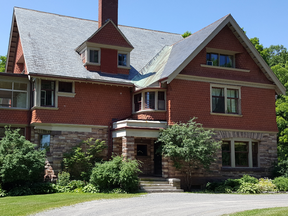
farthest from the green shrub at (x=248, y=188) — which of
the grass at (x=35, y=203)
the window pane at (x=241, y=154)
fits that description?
the grass at (x=35, y=203)

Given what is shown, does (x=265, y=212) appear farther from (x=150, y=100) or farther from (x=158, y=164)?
(x=158, y=164)

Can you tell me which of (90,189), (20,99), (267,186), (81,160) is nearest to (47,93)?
(20,99)

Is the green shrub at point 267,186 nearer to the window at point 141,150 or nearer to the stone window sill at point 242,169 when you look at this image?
the stone window sill at point 242,169

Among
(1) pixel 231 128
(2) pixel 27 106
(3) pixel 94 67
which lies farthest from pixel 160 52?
(2) pixel 27 106

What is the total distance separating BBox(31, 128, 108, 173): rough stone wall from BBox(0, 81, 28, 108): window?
6.42 feet

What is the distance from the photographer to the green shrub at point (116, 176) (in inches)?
736

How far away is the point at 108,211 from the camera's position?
13008 millimetres

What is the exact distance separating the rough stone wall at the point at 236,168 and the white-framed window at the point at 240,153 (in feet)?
1.02

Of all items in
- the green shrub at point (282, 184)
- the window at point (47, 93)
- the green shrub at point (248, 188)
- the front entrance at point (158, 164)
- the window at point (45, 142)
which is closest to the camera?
the green shrub at point (248, 188)

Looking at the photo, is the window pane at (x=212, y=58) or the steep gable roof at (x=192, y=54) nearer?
the steep gable roof at (x=192, y=54)

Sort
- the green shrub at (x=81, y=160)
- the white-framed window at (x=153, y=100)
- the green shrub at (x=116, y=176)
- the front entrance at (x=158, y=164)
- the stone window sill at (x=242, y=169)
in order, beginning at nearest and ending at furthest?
the green shrub at (x=116, y=176)
the green shrub at (x=81, y=160)
the white-framed window at (x=153, y=100)
the stone window sill at (x=242, y=169)
the front entrance at (x=158, y=164)

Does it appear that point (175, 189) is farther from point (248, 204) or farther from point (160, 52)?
point (160, 52)

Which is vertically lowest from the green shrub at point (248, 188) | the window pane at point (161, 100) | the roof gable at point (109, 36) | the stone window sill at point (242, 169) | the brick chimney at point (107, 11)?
the green shrub at point (248, 188)

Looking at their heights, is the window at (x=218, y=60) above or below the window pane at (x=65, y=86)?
above
